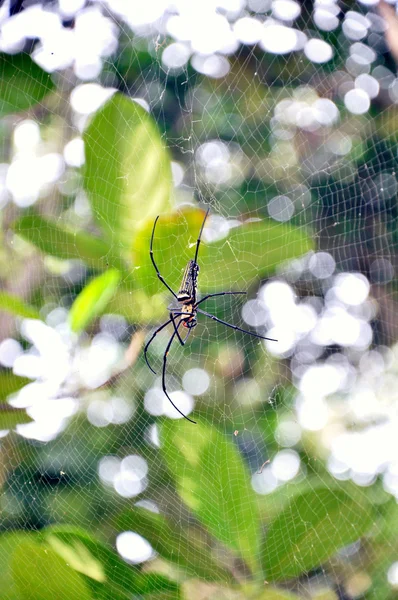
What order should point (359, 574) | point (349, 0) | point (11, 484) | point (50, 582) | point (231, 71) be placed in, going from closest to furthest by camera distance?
point (50, 582) → point (359, 574) → point (11, 484) → point (349, 0) → point (231, 71)

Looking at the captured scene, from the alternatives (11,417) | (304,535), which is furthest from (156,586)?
(11,417)

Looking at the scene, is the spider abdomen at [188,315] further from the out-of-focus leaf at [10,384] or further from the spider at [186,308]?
the out-of-focus leaf at [10,384]

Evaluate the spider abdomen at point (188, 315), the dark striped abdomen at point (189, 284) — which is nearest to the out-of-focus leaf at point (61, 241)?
the dark striped abdomen at point (189, 284)

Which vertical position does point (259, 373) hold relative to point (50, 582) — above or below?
below

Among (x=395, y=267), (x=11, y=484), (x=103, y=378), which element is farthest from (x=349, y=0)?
(x=11, y=484)

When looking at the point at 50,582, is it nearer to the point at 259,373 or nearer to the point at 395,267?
the point at 259,373

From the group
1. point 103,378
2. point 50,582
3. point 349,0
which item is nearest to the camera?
point 50,582

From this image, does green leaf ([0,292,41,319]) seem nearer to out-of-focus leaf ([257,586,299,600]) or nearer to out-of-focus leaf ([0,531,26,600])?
out-of-focus leaf ([0,531,26,600])

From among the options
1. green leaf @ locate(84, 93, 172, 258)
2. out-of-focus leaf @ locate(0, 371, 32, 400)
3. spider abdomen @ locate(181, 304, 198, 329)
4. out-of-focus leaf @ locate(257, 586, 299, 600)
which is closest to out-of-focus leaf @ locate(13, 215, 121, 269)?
green leaf @ locate(84, 93, 172, 258)
